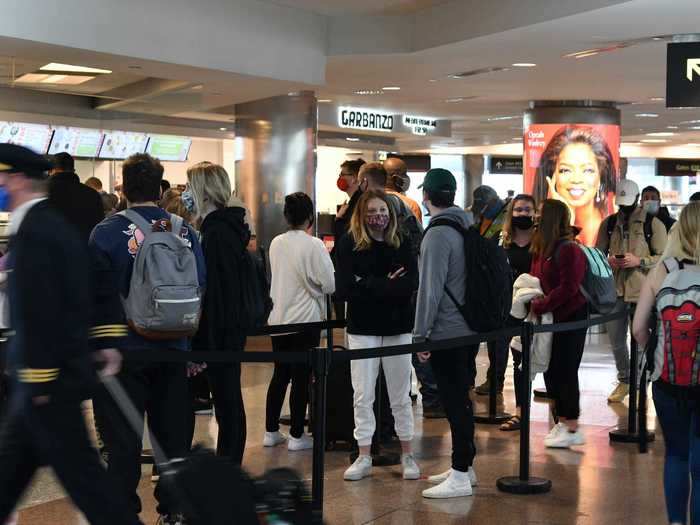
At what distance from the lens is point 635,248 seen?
9.84m

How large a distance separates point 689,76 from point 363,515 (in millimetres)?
5401

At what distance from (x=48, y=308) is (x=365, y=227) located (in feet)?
9.30

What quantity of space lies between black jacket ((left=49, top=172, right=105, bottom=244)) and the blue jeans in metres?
3.49

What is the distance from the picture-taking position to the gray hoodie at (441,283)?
6.06 meters

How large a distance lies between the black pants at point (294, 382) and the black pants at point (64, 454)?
3460 millimetres

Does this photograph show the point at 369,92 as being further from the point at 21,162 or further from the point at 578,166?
the point at 21,162

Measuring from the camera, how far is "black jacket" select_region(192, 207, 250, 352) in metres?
5.72

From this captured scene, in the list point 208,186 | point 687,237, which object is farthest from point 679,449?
point 208,186

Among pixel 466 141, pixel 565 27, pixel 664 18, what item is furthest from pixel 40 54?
pixel 466 141

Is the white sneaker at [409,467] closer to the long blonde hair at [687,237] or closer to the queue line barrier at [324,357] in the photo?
the queue line barrier at [324,357]

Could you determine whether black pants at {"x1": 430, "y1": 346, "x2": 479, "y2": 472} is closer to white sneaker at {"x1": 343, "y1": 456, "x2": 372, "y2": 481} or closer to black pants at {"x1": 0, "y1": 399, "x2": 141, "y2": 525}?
white sneaker at {"x1": 343, "y1": 456, "x2": 372, "y2": 481}

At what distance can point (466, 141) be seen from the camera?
26812 millimetres

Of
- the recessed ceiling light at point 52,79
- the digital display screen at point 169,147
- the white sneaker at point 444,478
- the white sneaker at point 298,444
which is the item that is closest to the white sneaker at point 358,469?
the white sneaker at point 444,478

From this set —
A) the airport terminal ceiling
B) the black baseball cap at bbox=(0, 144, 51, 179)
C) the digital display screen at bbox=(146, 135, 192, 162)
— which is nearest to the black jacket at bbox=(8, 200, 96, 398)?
the black baseball cap at bbox=(0, 144, 51, 179)
